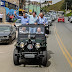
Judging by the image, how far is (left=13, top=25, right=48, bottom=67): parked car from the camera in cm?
775

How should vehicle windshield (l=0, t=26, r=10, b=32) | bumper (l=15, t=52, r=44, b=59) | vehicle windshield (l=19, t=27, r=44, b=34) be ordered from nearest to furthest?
bumper (l=15, t=52, r=44, b=59)
vehicle windshield (l=19, t=27, r=44, b=34)
vehicle windshield (l=0, t=26, r=10, b=32)

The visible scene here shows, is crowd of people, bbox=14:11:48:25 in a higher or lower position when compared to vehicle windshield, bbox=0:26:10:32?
higher

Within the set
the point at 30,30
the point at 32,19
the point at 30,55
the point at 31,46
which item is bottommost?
the point at 30,55

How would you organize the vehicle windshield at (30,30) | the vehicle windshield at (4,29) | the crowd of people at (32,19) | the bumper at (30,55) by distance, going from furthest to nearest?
the vehicle windshield at (4,29)
the crowd of people at (32,19)
the vehicle windshield at (30,30)
the bumper at (30,55)

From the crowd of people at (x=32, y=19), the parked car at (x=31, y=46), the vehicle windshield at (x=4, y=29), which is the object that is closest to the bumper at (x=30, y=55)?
the parked car at (x=31, y=46)

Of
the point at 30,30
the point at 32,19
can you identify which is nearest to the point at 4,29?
the point at 32,19

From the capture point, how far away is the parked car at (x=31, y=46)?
7.75m

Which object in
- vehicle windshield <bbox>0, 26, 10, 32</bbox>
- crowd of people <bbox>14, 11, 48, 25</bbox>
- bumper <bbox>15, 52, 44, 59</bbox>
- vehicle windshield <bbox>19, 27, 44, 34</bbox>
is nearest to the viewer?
bumper <bbox>15, 52, 44, 59</bbox>

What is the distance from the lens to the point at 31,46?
7867mm

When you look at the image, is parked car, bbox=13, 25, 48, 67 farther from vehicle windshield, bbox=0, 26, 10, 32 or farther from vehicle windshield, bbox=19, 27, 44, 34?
vehicle windshield, bbox=0, 26, 10, 32

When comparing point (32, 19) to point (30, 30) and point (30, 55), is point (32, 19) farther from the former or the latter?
point (30, 55)

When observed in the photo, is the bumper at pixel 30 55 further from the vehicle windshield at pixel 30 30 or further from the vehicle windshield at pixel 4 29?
the vehicle windshield at pixel 4 29

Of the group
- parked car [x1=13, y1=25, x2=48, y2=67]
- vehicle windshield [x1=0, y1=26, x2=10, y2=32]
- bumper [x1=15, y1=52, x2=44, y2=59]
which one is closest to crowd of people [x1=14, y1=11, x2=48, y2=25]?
parked car [x1=13, y1=25, x2=48, y2=67]

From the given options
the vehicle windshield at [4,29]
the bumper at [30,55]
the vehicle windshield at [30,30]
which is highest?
the vehicle windshield at [30,30]
